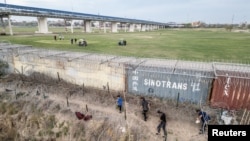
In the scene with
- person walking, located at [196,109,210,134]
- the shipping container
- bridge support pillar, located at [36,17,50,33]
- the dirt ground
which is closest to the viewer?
person walking, located at [196,109,210,134]

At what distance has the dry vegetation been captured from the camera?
36.3 feet

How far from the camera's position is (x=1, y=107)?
14625 millimetres

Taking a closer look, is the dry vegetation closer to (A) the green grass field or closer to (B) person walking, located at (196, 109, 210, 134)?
(B) person walking, located at (196, 109, 210, 134)

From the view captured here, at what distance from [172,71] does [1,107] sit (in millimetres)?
13696

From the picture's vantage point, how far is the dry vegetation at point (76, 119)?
36.3 feet

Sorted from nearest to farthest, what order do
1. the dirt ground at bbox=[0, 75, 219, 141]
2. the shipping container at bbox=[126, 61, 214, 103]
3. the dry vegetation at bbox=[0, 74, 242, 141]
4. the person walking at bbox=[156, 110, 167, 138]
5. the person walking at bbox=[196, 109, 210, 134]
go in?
the person walking at bbox=[156, 110, 167, 138]
the person walking at bbox=[196, 109, 210, 134]
the dirt ground at bbox=[0, 75, 219, 141]
the dry vegetation at bbox=[0, 74, 242, 141]
the shipping container at bbox=[126, 61, 214, 103]

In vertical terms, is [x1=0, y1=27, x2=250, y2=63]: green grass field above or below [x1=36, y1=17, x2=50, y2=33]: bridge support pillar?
below

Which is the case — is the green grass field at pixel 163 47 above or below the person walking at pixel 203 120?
A: above

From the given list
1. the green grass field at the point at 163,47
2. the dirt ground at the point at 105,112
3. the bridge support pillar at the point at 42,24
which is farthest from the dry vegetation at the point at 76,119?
the bridge support pillar at the point at 42,24

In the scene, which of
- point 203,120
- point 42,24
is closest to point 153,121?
point 203,120

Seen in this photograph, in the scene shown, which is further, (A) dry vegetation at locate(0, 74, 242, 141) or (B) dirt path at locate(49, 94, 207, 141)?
(A) dry vegetation at locate(0, 74, 242, 141)

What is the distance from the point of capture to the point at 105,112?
12.7 metres

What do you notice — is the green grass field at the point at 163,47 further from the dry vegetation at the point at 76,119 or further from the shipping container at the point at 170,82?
the dry vegetation at the point at 76,119

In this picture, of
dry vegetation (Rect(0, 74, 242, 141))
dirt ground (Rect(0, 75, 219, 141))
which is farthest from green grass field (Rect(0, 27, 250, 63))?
dry vegetation (Rect(0, 74, 242, 141))
